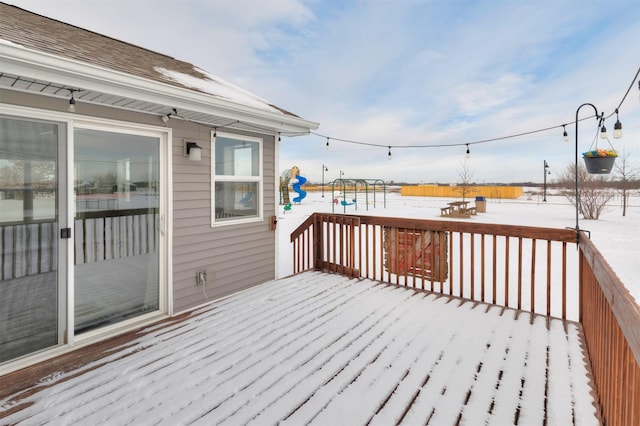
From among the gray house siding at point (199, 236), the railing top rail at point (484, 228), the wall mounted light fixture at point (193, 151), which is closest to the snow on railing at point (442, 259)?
the railing top rail at point (484, 228)

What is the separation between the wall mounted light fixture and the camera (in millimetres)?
3535

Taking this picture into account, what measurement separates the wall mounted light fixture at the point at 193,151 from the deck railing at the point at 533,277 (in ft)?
7.33

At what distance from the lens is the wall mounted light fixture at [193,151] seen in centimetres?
354

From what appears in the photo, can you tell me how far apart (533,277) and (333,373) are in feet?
8.24

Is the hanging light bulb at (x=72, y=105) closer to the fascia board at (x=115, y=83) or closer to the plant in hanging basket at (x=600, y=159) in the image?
the fascia board at (x=115, y=83)

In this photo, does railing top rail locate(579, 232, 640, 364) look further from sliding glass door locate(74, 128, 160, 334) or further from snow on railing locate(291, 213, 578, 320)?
sliding glass door locate(74, 128, 160, 334)

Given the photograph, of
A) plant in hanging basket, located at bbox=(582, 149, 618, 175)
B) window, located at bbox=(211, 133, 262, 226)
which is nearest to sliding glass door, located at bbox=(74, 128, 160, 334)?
window, located at bbox=(211, 133, 262, 226)

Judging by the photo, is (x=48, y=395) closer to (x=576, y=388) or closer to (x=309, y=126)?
(x=576, y=388)

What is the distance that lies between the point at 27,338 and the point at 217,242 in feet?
6.19

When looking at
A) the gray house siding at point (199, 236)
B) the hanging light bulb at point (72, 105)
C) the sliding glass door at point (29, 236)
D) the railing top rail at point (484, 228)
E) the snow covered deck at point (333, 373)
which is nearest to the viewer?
the snow covered deck at point (333, 373)

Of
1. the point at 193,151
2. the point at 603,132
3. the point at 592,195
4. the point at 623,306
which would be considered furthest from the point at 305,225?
the point at 592,195

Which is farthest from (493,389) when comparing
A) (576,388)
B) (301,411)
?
(301,411)

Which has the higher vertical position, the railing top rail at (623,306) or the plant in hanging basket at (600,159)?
the plant in hanging basket at (600,159)

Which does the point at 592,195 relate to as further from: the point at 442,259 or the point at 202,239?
the point at 202,239
